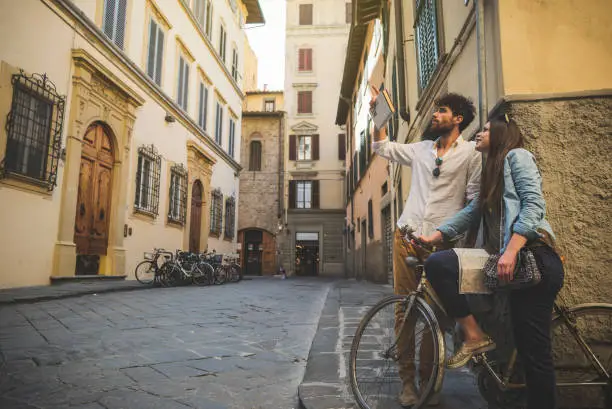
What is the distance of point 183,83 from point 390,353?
46.8ft

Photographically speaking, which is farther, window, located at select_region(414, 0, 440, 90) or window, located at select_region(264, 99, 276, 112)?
window, located at select_region(264, 99, 276, 112)

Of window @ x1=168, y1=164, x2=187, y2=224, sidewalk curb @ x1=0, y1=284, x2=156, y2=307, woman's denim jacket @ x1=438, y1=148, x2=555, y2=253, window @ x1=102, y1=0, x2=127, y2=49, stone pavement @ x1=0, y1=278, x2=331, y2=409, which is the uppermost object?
window @ x1=102, y1=0, x2=127, y2=49

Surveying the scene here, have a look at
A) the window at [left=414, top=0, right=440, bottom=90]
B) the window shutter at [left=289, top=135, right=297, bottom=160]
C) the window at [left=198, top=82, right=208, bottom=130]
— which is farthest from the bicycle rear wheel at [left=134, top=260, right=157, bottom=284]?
the window shutter at [left=289, top=135, right=297, bottom=160]

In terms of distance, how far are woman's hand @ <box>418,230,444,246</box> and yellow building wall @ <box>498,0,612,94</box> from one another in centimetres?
116

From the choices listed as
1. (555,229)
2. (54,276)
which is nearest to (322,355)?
(555,229)

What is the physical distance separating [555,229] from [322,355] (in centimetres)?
190

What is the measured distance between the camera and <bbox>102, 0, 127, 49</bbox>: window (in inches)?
405

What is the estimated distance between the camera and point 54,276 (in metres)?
8.19

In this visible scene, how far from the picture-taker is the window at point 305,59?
29328 millimetres

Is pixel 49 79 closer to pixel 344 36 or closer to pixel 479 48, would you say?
pixel 479 48

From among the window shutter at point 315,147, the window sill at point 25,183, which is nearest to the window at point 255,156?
the window shutter at point 315,147

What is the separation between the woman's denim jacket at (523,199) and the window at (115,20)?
34.2 feet

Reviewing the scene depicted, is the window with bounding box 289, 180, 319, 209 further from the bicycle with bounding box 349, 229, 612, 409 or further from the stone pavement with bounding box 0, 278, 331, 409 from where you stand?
the bicycle with bounding box 349, 229, 612, 409

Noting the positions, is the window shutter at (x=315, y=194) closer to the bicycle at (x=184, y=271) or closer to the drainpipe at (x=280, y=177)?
the drainpipe at (x=280, y=177)
